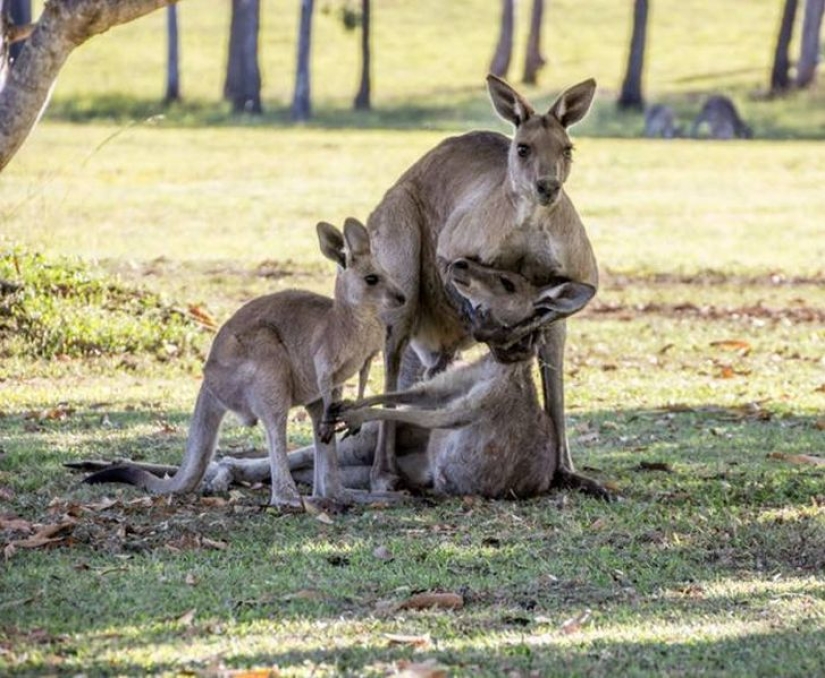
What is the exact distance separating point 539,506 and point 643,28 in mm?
36073

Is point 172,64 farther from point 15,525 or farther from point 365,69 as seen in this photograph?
point 15,525

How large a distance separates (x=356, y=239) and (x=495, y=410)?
1.07m

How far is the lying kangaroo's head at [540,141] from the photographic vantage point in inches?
300

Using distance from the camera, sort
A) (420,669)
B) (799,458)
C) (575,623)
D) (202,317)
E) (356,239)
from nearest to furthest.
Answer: (420,669)
(575,623)
(356,239)
(799,458)
(202,317)

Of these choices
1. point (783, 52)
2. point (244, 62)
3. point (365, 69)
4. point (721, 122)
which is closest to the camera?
point (721, 122)

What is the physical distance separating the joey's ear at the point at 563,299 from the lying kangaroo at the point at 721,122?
2941cm

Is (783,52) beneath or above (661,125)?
above

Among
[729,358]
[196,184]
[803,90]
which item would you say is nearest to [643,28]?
[803,90]

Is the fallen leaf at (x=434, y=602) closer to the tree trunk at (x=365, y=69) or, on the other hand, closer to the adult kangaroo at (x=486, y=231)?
the adult kangaroo at (x=486, y=231)

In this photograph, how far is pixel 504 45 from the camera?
48031 millimetres

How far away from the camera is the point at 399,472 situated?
26.8 ft

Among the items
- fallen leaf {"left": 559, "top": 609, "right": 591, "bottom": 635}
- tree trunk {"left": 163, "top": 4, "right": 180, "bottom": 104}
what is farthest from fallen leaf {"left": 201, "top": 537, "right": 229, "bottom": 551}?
tree trunk {"left": 163, "top": 4, "right": 180, "bottom": 104}

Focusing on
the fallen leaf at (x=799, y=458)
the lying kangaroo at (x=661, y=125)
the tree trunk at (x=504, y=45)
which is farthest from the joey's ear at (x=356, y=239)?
the tree trunk at (x=504, y=45)

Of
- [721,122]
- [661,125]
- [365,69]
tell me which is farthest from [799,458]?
[365,69]
